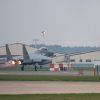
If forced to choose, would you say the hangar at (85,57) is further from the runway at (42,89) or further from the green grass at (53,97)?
the green grass at (53,97)

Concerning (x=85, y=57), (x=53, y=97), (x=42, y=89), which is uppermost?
(x=53, y=97)

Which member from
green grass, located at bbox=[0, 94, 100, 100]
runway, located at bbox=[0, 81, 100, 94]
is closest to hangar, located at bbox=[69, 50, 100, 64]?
runway, located at bbox=[0, 81, 100, 94]

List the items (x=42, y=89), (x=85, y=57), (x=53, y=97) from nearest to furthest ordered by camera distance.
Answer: (x=53, y=97) < (x=42, y=89) < (x=85, y=57)

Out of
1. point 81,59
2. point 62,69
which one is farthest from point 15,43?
point 62,69

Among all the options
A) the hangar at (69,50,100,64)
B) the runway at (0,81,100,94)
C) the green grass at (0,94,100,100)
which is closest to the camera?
the green grass at (0,94,100,100)

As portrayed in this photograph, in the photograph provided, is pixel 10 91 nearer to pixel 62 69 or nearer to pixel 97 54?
pixel 62 69

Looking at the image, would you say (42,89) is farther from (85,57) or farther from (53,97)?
(85,57)

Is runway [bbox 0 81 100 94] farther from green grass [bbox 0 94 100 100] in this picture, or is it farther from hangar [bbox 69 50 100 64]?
hangar [bbox 69 50 100 64]

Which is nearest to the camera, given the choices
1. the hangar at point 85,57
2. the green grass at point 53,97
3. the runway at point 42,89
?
the green grass at point 53,97

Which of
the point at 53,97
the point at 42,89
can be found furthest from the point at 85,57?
the point at 53,97

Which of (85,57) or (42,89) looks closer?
(42,89)

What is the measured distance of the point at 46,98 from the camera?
23906 mm

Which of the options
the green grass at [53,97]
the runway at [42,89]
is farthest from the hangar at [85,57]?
the green grass at [53,97]

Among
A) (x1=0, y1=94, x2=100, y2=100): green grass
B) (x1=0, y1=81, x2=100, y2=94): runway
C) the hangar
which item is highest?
(x1=0, y1=94, x2=100, y2=100): green grass
